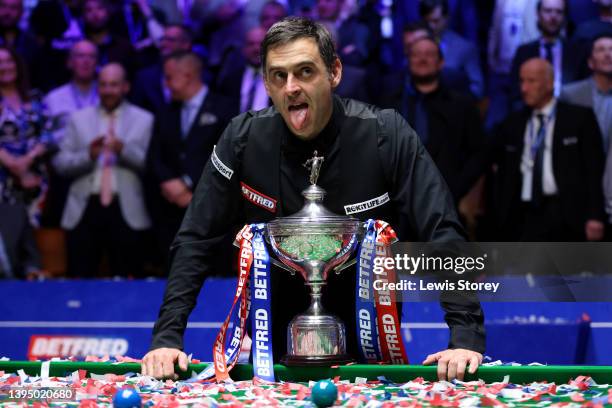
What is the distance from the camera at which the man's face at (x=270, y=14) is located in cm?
787

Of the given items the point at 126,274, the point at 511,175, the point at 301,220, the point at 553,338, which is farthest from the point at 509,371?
the point at 126,274

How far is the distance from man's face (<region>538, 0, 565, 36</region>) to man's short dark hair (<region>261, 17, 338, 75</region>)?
14.4 ft

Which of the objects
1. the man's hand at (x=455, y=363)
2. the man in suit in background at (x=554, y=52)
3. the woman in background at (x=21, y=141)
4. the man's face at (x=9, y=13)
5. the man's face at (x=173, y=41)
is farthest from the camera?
the man's face at (x=9, y=13)

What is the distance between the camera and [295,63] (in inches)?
126

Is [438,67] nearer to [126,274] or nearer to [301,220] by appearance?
[126,274]

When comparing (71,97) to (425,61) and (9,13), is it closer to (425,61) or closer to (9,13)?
(9,13)

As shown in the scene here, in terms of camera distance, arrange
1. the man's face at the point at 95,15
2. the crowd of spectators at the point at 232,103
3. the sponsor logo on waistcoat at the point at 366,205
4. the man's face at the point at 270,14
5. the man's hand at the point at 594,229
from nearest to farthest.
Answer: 1. the sponsor logo on waistcoat at the point at 366,205
2. the man's hand at the point at 594,229
3. the crowd of spectators at the point at 232,103
4. the man's face at the point at 270,14
5. the man's face at the point at 95,15

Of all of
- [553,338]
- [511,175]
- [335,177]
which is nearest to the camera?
[335,177]

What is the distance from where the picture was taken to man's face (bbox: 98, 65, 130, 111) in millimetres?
8148

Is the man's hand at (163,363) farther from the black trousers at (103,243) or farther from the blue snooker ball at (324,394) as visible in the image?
the black trousers at (103,243)

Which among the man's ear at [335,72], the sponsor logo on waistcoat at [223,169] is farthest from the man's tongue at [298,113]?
the sponsor logo on waistcoat at [223,169]

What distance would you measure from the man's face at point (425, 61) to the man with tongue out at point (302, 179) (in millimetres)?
3664

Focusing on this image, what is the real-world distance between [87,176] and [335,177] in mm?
5051

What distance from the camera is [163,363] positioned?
3113mm
